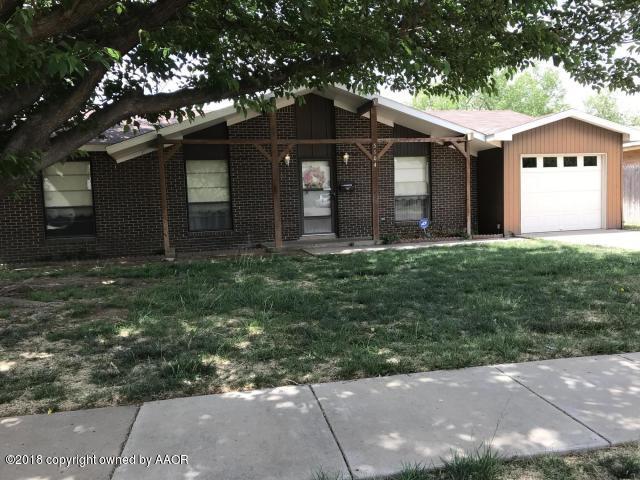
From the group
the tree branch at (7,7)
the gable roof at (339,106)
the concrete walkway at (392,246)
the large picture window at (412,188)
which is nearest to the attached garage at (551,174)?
the gable roof at (339,106)

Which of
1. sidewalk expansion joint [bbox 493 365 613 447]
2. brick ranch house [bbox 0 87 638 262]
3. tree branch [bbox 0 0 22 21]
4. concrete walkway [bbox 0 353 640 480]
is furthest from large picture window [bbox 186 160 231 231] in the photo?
sidewalk expansion joint [bbox 493 365 613 447]

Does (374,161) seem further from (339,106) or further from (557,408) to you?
(557,408)

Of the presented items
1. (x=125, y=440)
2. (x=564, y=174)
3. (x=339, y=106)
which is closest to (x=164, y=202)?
(x=339, y=106)

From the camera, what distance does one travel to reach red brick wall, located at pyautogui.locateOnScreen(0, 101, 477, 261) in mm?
11883

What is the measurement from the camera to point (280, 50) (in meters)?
7.50

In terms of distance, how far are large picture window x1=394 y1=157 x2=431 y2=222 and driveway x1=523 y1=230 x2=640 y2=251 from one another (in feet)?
9.85

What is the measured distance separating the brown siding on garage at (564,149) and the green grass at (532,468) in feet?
40.1

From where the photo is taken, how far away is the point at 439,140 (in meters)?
13.3

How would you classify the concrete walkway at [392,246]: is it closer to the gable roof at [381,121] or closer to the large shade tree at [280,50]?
the gable roof at [381,121]

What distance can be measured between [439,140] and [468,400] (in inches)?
417

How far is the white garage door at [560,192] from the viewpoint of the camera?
14.9 metres

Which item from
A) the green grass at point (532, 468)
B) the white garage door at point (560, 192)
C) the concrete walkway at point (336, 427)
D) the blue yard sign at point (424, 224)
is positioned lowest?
the green grass at point (532, 468)

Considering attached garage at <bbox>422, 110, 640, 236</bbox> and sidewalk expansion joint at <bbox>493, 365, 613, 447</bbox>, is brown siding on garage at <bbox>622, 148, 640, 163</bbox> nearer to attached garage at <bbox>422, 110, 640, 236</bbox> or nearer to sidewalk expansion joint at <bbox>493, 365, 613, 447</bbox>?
attached garage at <bbox>422, 110, 640, 236</bbox>

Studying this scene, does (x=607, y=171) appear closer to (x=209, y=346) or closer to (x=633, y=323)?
(x=633, y=323)
